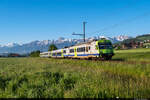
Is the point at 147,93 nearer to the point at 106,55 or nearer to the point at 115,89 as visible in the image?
the point at 115,89

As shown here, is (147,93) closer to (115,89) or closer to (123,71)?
(115,89)

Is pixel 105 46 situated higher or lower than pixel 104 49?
higher

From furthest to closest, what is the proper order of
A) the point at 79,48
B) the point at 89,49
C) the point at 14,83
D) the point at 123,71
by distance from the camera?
the point at 79,48 → the point at 89,49 → the point at 123,71 → the point at 14,83

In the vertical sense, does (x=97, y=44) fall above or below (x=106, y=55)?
above

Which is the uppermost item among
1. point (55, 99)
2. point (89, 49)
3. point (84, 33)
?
point (84, 33)

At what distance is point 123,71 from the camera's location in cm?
980

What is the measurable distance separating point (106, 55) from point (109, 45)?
6.32ft

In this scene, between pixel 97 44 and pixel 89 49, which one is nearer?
pixel 97 44

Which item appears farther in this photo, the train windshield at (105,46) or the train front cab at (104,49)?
the train windshield at (105,46)

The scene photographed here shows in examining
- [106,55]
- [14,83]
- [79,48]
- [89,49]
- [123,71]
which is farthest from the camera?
[79,48]

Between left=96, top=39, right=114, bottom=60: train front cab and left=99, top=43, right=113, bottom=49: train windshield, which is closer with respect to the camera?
left=96, top=39, right=114, bottom=60: train front cab

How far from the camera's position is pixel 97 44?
2025cm

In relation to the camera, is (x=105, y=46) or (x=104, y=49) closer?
(x=104, y=49)

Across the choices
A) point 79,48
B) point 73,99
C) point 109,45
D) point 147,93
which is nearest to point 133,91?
point 147,93
